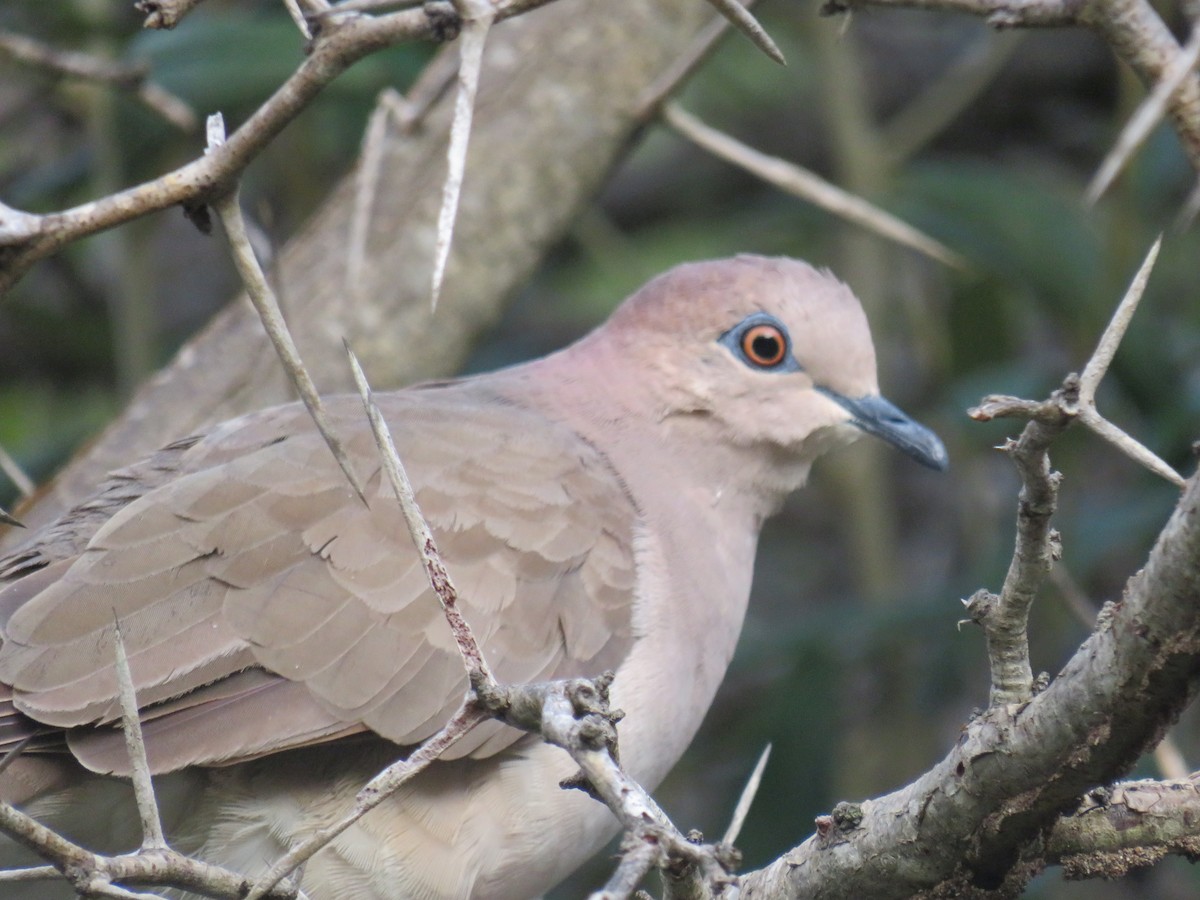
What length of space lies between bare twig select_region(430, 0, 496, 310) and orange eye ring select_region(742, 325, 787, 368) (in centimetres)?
168

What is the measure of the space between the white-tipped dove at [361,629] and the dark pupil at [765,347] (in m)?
0.09

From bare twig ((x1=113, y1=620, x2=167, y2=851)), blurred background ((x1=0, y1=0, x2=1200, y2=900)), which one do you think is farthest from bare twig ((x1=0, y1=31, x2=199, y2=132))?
bare twig ((x1=113, y1=620, x2=167, y2=851))

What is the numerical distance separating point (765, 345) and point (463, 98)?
176cm

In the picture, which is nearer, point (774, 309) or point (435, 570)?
point (435, 570)

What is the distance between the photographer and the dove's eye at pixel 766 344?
343 centimetres

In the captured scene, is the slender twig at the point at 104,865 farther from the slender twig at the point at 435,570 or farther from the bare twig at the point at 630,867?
the bare twig at the point at 630,867

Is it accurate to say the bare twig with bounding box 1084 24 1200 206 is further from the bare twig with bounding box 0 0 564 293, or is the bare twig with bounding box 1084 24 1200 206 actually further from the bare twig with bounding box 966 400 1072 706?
the bare twig with bounding box 0 0 564 293

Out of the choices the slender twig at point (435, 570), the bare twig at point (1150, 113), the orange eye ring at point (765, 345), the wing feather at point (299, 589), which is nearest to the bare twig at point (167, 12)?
the slender twig at point (435, 570)

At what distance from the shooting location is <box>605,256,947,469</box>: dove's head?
3.39m

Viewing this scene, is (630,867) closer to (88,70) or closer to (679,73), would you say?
(88,70)

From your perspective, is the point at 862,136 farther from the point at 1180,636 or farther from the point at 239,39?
the point at 1180,636

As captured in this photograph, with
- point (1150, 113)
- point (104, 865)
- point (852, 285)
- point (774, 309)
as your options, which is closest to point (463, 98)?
point (1150, 113)

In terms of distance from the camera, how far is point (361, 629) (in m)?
2.68

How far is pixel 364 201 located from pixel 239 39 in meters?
1.19
